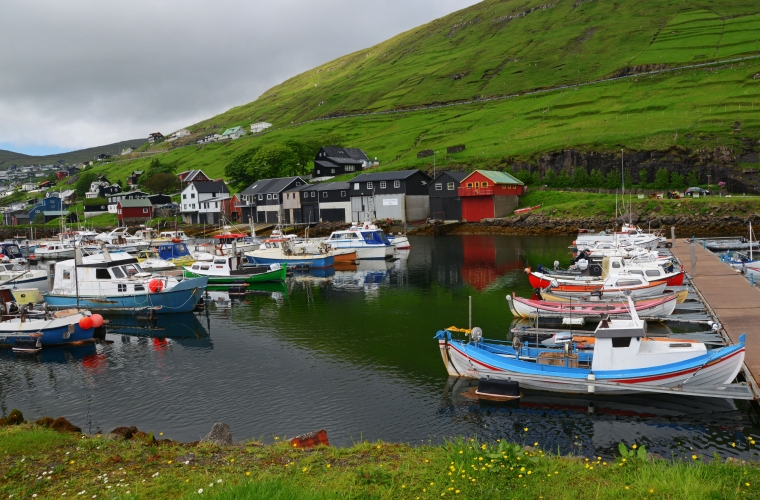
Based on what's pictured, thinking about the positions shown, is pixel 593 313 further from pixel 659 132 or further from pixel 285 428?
pixel 659 132

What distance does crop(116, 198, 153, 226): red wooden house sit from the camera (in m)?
138

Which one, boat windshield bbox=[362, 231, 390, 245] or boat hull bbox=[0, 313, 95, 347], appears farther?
boat windshield bbox=[362, 231, 390, 245]

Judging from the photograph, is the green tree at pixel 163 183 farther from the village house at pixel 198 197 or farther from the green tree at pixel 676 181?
the green tree at pixel 676 181

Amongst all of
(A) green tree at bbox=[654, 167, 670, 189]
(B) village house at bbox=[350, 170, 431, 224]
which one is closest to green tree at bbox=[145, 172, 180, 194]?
(B) village house at bbox=[350, 170, 431, 224]

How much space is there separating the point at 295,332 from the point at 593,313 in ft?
56.5

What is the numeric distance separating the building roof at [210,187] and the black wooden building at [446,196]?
182ft

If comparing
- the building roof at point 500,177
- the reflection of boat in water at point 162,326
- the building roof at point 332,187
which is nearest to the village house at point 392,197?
the building roof at point 332,187

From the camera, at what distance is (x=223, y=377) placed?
84.6 feet

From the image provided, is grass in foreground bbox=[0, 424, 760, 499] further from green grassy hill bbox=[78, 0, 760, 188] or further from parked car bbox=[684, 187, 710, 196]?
green grassy hill bbox=[78, 0, 760, 188]

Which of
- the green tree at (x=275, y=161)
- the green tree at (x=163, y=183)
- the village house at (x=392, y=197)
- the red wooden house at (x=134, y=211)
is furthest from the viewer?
the green tree at (x=163, y=183)

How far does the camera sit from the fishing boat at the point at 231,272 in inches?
2034

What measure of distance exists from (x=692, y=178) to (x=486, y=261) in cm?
5652

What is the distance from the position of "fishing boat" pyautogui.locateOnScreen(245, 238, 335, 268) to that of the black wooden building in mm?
41022

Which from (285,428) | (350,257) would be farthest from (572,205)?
(285,428)
